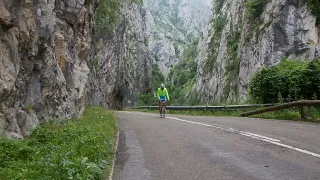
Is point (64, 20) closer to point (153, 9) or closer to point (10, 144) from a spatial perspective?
point (10, 144)

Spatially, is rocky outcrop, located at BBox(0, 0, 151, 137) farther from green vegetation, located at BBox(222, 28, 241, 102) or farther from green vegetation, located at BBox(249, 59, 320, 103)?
green vegetation, located at BBox(222, 28, 241, 102)

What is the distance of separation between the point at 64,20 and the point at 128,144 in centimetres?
1055

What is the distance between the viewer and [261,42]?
39219 mm

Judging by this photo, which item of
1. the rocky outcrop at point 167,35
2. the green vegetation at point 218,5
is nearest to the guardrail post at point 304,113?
the green vegetation at point 218,5

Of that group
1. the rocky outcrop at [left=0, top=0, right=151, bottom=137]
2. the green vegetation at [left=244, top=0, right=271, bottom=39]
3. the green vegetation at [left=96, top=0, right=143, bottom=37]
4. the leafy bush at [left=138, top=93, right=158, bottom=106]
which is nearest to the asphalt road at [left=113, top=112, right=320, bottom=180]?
the rocky outcrop at [left=0, top=0, right=151, bottom=137]

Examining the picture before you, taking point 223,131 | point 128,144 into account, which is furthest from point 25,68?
point 223,131

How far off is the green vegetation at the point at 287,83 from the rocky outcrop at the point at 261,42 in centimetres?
1466

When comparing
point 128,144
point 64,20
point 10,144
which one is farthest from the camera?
point 64,20

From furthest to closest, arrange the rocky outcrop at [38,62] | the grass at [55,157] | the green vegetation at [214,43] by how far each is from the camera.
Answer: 1. the green vegetation at [214,43]
2. the rocky outcrop at [38,62]
3. the grass at [55,157]

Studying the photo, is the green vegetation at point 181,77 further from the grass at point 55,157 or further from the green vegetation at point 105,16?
the grass at point 55,157

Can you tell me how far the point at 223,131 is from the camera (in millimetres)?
10891

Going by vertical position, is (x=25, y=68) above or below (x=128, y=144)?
above

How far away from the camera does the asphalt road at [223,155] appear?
5.92 metres

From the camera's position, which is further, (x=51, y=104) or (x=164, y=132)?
(x=51, y=104)
